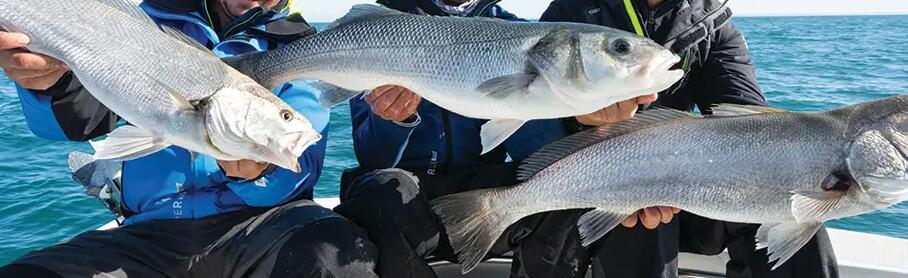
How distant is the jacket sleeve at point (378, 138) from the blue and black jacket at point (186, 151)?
0.25 metres

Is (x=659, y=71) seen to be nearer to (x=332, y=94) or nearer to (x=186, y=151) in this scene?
(x=332, y=94)

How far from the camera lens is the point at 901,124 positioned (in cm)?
256

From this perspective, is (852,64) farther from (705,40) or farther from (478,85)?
(478,85)

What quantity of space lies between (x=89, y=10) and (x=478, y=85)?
1.33m

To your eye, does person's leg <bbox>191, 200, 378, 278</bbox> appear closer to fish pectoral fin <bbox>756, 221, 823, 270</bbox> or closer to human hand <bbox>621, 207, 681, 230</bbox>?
human hand <bbox>621, 207, 681, 230</bbox>

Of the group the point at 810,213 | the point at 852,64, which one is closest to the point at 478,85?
the point at 810,213

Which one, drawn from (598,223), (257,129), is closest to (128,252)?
(257,129)

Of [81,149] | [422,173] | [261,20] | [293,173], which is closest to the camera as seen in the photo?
[293,173]

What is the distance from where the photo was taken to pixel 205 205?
10.5 feet

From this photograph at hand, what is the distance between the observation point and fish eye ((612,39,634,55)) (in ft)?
8.00

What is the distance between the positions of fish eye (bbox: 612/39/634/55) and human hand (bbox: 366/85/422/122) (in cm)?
82

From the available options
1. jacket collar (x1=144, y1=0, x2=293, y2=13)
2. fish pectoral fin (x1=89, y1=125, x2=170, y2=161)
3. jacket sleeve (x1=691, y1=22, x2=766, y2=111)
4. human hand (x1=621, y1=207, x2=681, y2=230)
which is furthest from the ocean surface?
human hand (x1=621, y1=207, x2=681, y2=230)

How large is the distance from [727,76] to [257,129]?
2.33 m

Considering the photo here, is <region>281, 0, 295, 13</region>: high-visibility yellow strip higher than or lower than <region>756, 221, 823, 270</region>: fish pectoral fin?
higher
